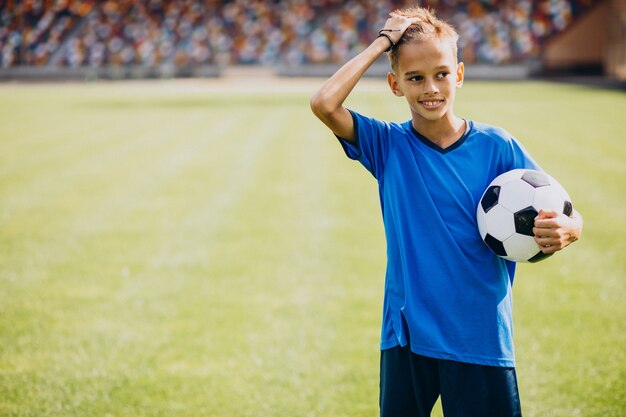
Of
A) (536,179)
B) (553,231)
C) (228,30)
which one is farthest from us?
(228,30)

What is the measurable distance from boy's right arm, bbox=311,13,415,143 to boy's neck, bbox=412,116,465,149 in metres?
0.28

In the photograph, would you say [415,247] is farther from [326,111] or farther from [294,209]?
[294,209]

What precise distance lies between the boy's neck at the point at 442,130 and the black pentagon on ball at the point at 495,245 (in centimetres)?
38

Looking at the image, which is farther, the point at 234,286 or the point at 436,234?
the point at 234,286

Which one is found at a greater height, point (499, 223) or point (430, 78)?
point (430, 78)

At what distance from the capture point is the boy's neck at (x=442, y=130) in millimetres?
2348

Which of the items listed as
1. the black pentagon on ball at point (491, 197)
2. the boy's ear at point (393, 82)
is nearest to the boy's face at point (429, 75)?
the boy's ear at point (393, 82)

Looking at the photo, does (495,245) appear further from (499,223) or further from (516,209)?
(516,209)

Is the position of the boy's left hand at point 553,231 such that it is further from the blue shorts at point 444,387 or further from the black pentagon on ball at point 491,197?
the blue shorts at point 444,387

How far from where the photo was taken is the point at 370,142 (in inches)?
95.0

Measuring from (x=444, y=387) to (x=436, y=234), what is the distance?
55cm

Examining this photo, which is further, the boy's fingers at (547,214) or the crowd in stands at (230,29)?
the crowd in stands at (230,29)

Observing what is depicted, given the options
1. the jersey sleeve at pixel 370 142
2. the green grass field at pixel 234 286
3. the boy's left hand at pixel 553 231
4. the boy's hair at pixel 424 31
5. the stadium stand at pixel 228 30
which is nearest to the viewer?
the boy's left hand at pixel 553 231

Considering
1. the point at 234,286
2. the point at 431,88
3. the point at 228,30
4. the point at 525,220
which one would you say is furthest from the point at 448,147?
the point at 228,30
